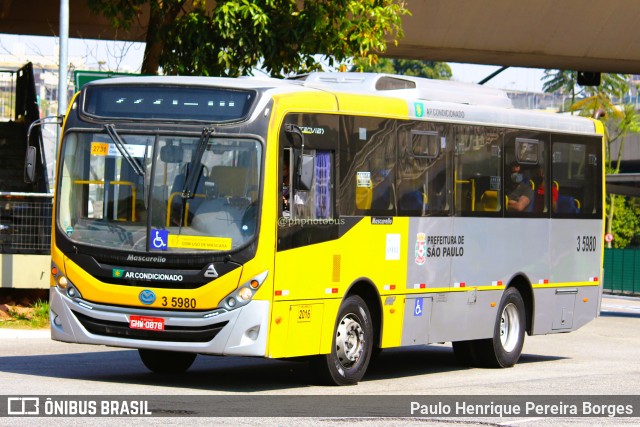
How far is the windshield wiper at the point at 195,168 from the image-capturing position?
12891 mm

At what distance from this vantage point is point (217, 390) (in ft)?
43.2

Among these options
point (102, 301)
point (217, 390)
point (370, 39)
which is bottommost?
point (217, 390)

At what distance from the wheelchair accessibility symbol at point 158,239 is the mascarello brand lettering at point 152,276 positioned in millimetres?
248

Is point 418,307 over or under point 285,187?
under

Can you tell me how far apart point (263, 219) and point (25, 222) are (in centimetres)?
964

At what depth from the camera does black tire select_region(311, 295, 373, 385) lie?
13680mm

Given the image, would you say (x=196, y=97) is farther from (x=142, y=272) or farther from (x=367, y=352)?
(x=367, y=352)

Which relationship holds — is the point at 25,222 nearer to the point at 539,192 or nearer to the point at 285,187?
the point at 539,192

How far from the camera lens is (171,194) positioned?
42.5ft

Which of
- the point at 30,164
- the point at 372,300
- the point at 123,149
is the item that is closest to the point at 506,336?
the point at 372,300

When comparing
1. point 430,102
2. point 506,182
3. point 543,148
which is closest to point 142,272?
point 430,102

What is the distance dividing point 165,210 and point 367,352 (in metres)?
2.76

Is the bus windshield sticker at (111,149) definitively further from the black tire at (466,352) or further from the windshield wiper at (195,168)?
the black tire at (466,352)

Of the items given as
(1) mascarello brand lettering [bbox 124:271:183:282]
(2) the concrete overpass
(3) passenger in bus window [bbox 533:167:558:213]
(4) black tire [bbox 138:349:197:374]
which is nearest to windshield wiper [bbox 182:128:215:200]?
(1) mascarello brand lettering [bbox 124:271:183:282]
